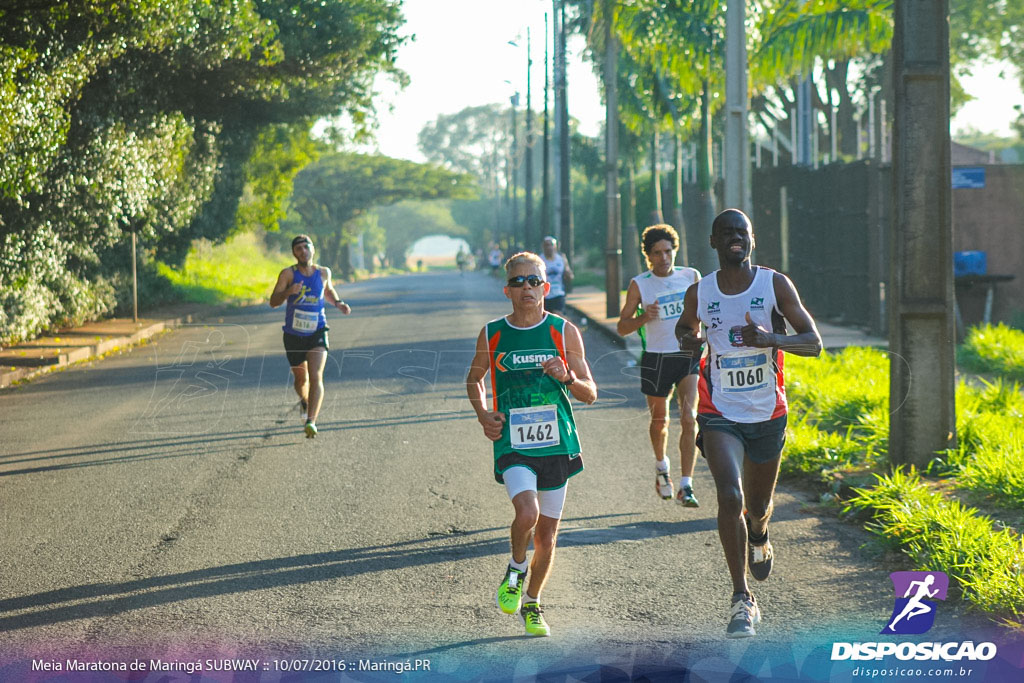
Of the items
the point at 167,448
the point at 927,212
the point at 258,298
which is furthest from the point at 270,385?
the point at 258,298

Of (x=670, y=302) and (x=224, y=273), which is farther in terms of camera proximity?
(x=224, y=273)

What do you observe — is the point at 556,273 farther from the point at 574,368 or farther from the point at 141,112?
the point at 574,368

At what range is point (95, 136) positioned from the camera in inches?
828

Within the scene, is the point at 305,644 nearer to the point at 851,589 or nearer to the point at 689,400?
the point at 851,589

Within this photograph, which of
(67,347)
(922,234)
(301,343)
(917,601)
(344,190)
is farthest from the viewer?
(344,190)

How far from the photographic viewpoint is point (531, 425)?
541 centimetres

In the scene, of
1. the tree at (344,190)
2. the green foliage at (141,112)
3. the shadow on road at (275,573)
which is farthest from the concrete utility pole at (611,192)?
the tree at (344,190)

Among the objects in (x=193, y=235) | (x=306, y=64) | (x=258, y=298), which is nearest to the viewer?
→ (x=306, y=64)

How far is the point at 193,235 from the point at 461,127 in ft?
339

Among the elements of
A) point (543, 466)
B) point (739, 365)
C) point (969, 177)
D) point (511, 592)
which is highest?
point (969, 177)

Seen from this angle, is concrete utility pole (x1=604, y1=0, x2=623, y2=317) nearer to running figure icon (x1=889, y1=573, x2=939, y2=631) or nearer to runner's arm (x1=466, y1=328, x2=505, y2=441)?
running figure icon (x1=889, y1=573, x2=939, y2=631)

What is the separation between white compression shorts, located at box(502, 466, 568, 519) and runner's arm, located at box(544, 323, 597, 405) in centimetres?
41

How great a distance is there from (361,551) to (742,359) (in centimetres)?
259

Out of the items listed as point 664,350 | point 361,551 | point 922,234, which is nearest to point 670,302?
point 664,350
